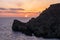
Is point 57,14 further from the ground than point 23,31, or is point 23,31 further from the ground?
point 57,14

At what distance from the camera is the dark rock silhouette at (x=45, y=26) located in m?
2.53

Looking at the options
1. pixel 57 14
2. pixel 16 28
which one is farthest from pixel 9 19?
pixel 57 14

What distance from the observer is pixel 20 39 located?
239 centimetres

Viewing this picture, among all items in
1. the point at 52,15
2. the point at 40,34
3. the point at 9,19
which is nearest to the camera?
the point at 40,34

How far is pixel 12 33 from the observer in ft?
8.82

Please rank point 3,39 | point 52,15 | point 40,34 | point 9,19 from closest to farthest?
point 3,39 → point 40,34 → point 52,15 → point 9,19

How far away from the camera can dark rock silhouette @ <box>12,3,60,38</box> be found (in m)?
2.53

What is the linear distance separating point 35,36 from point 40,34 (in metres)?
0.06

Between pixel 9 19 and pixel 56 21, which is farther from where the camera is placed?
A: pixel 9 19

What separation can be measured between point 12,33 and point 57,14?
1.69ft

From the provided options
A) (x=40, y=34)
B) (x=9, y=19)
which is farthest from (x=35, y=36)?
(x=9, y=19)

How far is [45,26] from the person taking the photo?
2.60m

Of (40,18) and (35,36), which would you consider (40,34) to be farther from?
(40,18)

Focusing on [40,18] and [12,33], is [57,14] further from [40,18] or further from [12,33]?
[12,33]
